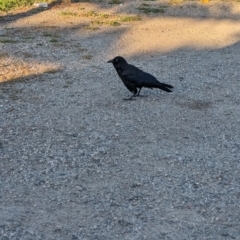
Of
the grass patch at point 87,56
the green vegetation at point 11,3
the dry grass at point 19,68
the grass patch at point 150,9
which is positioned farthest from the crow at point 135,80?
the grass patch at point 150,9

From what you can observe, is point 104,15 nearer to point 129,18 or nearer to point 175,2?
point 129,18

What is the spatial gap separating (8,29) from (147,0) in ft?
25.4

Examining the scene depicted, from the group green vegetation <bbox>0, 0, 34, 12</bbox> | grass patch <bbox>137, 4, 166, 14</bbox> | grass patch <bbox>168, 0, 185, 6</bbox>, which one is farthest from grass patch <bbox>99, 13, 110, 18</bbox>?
grass patch <bbox>168, 0, 185, 6</bbox>

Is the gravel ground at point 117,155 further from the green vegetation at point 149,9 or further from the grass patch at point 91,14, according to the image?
the green vegetation at point 149,9

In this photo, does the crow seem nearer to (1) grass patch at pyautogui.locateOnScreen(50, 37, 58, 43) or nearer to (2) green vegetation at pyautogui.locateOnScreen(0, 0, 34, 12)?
(1) grass patch at pyautogui.locateOnScreen(50, 37, 58, 43)

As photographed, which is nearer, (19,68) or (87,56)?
(19,68)

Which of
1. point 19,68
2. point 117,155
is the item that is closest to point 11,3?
point 19,68

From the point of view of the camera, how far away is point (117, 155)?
725 centimetres

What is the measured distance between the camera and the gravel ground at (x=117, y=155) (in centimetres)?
550

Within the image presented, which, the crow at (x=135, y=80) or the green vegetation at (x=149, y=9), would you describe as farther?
the green vegetation at (x=149, y=9)

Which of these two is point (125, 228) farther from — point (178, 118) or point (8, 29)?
point (8, 29)

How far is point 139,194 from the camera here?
241 inches

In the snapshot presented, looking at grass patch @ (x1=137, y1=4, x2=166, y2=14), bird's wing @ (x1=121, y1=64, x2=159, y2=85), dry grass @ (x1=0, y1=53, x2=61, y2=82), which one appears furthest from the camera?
grass patch @ (x1=137, y1=4, x2=166, y2=14)

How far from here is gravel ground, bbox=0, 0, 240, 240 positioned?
5.50 meters
